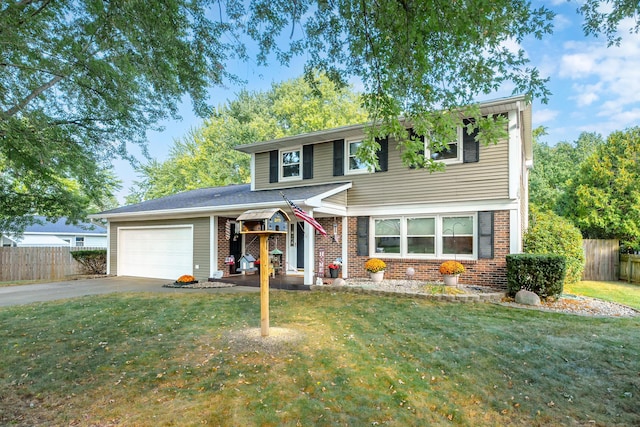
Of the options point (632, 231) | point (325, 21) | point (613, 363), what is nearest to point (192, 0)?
point (325, 21)

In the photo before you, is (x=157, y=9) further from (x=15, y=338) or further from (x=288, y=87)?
(x=288, y=87)

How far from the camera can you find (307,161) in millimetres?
12945

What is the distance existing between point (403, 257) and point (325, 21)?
7.63 metres

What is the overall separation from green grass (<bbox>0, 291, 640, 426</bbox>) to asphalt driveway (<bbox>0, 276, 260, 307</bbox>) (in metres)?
3.03

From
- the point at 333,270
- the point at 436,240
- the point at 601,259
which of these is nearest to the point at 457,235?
the point at 436,240

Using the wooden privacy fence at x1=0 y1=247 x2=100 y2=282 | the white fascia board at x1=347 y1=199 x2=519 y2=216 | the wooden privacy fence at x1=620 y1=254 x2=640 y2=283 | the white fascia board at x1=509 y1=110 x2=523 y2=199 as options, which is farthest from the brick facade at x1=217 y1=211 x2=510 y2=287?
the wooden privacy fence at x1=0 y1=247 x2=100 y2=282

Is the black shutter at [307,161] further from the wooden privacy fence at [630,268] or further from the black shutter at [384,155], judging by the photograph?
the wooden privacy fence at [630,268]

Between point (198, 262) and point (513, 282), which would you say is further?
point (198, 262)

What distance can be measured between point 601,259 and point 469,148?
30.1 ft

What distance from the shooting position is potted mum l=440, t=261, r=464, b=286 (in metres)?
9.42

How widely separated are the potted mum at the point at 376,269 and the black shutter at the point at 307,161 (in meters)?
4.02

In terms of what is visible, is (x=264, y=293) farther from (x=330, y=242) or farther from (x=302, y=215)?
(x=330, y=242)

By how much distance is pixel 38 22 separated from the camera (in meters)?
5.93

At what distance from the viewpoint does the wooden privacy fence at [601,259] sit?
1419cm
